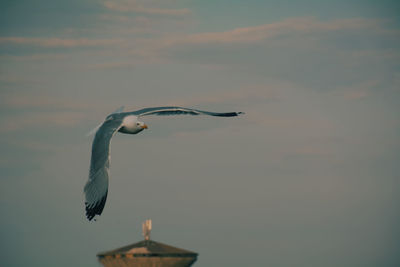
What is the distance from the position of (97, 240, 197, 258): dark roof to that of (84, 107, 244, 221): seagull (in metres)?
10.2

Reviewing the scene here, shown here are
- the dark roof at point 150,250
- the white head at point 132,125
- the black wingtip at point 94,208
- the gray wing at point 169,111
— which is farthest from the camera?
the dark roof at point 150,250

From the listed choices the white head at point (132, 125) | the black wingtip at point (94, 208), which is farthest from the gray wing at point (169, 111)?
the black wingtip at point (94, 208)

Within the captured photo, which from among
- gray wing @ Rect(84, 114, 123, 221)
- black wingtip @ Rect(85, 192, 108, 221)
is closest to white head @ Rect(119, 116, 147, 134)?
gray wing @ Rect(84, 114, 123, 221)

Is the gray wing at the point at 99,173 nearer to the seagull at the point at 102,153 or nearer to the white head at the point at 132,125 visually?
the seagull at the point at 102,153

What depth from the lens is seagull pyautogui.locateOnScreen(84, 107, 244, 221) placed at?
61969 mm

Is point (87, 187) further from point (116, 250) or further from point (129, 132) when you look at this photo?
point (116, 250)

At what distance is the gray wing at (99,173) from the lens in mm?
61812

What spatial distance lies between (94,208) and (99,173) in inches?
77.5

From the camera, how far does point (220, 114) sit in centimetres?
7188

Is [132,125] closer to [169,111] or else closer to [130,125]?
[130,125]

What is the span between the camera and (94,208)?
61.7m

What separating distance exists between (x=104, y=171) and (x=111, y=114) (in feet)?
20.9

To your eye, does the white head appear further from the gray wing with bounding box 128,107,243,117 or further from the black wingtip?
the black wingtip

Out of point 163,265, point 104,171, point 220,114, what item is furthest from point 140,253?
point 104,171
